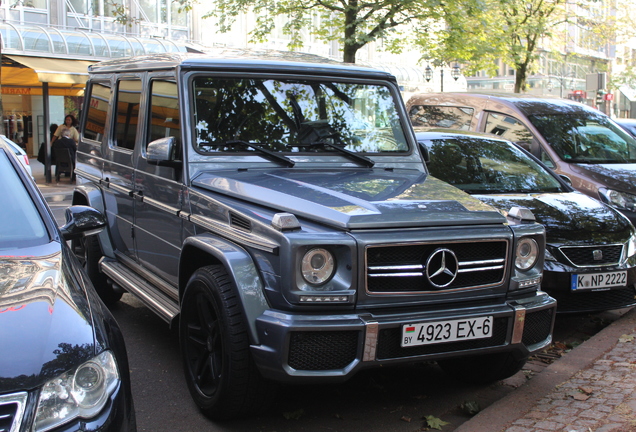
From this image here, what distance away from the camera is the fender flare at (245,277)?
12.1 feet

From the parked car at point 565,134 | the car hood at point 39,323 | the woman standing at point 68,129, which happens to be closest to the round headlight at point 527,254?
the car hood at point 39,323

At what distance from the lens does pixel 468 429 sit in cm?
393

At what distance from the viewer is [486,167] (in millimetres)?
7066

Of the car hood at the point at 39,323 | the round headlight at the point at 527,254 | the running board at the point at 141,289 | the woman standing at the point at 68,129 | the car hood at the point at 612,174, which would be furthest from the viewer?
the woman standing at the point at 68,129

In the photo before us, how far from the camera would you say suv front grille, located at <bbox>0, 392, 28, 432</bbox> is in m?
2.30

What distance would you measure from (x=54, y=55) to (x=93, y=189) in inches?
754

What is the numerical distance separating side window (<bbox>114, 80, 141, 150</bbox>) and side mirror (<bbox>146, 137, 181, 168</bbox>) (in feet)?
3.50

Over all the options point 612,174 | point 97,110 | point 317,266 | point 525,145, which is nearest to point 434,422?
point 317,266

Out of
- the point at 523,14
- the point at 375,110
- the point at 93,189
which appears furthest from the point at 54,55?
the point at 375,110

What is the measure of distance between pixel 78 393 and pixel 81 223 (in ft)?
4.87

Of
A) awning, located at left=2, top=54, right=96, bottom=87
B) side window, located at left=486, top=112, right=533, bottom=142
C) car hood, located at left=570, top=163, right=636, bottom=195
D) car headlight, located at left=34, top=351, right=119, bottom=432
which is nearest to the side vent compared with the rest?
car headlight, located at left=34, top=351, right=119, bottom=432

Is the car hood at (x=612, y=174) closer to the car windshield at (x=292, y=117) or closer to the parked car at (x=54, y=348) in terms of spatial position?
the car windshield at (x=292, y=117)

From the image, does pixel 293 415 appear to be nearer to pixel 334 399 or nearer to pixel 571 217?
pixel 334 399

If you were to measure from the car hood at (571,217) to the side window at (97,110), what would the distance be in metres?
3.33
